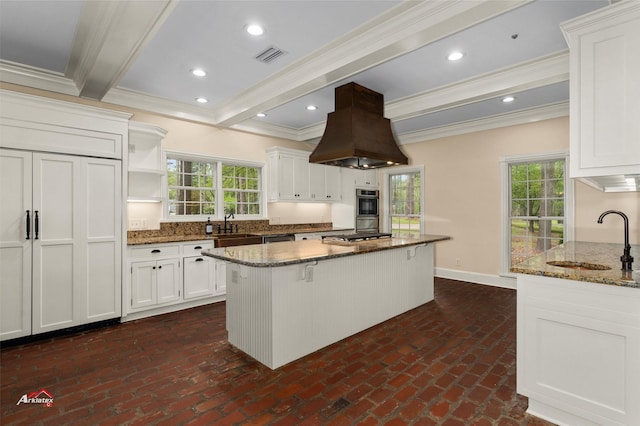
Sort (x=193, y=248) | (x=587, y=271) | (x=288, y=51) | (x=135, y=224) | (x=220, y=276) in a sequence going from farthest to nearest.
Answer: (x=220, y=276) → (x=135, y=224) → (x=193, y=248) → (x=288, y=51) → (x=587, y=271)

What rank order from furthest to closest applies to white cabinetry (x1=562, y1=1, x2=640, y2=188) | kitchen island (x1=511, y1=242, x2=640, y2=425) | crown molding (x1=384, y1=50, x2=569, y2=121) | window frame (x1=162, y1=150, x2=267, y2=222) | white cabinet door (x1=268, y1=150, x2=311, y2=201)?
1. white cabinet door (x1=268, y1=150, x2=311, y2=201)
2. window frame (x1=162, y1=150, x2=267, y2=222)
3. crown molding (x1=384, y1=50, x2=569, y2=121)
4. white cabinetry (x1=562, y1=1, x2=640, y2=188)
5. kitchen island (x1=511, y1=242, x2=640, y2=425)

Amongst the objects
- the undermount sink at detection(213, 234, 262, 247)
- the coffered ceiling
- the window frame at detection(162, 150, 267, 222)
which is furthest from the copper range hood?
the window frame at detection(162, 150, 267, 222)

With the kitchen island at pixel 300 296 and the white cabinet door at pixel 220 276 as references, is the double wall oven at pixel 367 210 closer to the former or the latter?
the kitchen island at pixel 300 296

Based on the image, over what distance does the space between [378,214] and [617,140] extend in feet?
16.8

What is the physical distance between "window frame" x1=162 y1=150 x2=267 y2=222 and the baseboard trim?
3.60 metres

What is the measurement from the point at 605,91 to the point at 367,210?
491cm

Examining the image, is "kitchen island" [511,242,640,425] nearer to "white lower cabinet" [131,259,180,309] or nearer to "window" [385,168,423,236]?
"white lower cabinet" [131,259,180,309]

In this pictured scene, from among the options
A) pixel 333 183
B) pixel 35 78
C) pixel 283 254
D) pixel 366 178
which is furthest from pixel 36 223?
→ pixel 366 178

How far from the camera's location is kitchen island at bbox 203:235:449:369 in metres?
2.61

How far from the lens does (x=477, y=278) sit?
5566mm

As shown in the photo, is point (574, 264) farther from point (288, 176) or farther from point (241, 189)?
point (241, 189)

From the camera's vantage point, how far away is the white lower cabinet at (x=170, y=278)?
3850 mm

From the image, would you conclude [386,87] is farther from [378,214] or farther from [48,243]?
[48,243]

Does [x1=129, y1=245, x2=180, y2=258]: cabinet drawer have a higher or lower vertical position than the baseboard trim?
higher
